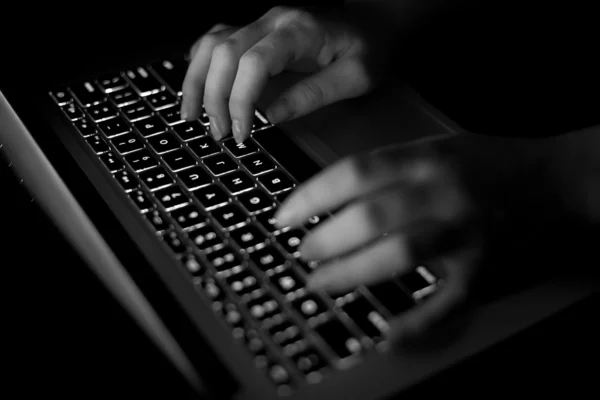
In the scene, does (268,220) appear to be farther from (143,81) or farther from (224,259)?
(143,81)

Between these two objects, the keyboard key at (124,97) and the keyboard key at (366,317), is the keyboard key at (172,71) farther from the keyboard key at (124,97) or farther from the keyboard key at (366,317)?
the keyboard key at (366,317)

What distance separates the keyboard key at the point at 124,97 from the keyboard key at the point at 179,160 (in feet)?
0.41

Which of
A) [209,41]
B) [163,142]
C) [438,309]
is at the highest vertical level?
[209,41]

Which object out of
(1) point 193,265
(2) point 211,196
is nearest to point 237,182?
(2) point 211,196

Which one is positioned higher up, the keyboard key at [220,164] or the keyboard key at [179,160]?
the keyboard key at [179,160]

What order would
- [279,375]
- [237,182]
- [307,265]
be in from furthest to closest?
1. [237,182]
2. [307,265]
3. [279,375]

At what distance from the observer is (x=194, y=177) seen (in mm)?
754

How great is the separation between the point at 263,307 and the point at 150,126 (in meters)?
0.34

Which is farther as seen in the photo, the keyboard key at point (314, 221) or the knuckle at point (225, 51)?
the knuckle at point (225, 51)

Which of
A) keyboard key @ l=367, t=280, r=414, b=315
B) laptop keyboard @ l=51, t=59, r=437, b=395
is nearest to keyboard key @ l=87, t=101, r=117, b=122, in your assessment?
laptop keyboard @ l=51, t=59, r=437, b=395

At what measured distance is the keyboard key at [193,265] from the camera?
2.06 feet

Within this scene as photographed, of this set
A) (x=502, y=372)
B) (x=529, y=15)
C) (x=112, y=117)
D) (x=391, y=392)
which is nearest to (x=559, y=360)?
(x=502, y=372)

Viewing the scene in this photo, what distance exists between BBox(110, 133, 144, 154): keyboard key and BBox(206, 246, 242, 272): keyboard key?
22 centimetres

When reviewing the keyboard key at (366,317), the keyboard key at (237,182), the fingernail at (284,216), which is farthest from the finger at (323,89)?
the keyboard key at (366,317)
